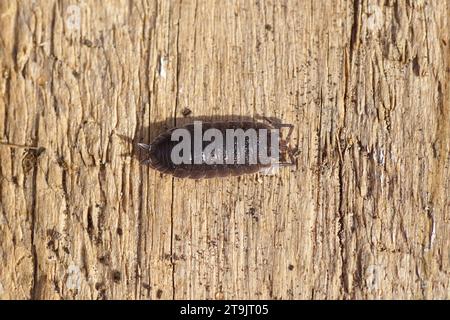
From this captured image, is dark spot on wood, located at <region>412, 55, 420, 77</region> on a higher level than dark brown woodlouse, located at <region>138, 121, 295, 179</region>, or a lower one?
higher

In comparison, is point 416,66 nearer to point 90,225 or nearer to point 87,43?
point 87,43

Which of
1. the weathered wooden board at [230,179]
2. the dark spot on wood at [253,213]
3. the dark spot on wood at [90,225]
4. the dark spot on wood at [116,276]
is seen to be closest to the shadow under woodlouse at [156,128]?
the weathered wooden board at [230,179]

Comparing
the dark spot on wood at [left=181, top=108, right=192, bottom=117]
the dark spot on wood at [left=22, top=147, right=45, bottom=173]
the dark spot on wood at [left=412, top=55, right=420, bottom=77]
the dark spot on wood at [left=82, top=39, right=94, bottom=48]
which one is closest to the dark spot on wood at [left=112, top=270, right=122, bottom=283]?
the dark spot on wood at [left=22, top=147, right=45, bottom=173]

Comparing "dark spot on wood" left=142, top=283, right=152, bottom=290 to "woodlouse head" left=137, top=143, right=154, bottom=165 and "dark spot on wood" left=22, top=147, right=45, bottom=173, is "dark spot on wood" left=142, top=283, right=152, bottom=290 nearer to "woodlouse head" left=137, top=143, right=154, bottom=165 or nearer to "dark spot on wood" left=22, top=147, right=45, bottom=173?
"woodlouse head" left=137, top=143, right=154, bottom=165

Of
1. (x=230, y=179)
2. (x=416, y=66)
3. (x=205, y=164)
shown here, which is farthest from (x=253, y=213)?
(x=416, y=66)
